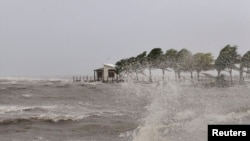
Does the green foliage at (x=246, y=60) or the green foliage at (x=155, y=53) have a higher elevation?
the green foliage at (x=155, y=53)

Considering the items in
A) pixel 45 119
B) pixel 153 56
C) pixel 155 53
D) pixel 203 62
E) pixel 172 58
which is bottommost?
pixel 45 119

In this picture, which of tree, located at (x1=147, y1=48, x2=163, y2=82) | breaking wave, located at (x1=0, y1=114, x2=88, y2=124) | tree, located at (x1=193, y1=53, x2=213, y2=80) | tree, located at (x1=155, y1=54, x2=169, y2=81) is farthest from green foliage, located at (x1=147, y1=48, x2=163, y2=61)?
breaking wave, located at (x1=0, y1=114, x2=88, y2=124)

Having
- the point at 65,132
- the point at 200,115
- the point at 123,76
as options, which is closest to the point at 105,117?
the point at 65,132

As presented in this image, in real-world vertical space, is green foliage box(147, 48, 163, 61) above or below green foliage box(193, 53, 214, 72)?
above

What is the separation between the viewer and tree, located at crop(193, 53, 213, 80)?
9125cm

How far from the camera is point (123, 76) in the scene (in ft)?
311

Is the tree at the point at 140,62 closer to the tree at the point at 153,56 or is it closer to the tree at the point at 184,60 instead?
the tree at the point at 153,56

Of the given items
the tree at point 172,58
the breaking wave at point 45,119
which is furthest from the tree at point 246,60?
the breaking wave at point 45,119

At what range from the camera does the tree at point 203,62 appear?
91250 mm

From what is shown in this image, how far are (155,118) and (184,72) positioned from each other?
80.2m

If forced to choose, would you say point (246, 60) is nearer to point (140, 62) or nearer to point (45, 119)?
point (140, 62)

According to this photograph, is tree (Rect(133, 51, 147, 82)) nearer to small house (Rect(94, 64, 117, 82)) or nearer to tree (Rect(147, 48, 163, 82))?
tree (Rect(147, 48, 163, 82))

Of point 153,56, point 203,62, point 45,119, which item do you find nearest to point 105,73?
point 153,56

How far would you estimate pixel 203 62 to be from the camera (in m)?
92.5
